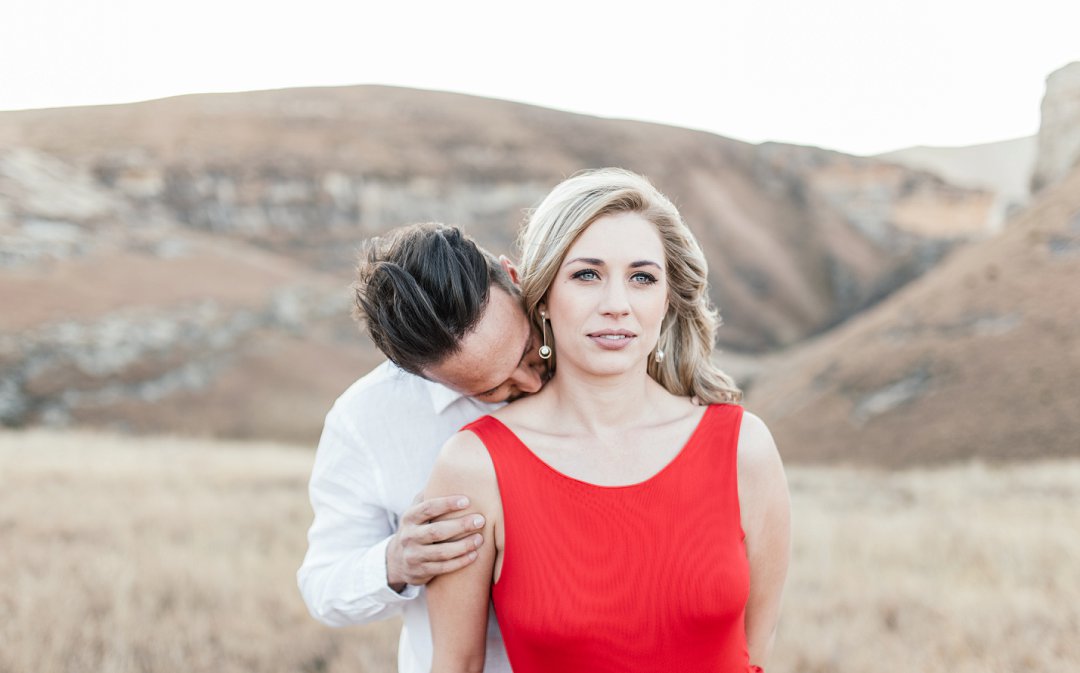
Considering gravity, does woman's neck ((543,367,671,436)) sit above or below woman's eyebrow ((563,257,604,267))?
below

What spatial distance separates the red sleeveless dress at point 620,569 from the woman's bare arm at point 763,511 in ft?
0.22

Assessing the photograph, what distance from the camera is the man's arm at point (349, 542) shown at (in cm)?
249

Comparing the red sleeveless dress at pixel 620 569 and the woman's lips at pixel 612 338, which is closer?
the red sleeveless dress at pixel 620 569

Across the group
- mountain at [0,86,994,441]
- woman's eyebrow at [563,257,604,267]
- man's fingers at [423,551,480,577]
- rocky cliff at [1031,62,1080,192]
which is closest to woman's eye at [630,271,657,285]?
woman's eyebrow at [563,257,604,267]

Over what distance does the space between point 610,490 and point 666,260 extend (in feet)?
2.52

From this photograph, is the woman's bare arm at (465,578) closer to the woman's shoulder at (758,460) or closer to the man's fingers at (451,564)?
the man's fingers at (451,564)

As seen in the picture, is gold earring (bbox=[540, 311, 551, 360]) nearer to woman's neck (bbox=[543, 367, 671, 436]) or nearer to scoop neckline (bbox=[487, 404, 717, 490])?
woman's neck (bbox=[543, 367, 671, 436])

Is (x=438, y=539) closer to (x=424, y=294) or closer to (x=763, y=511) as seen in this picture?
(x=424, y=294)

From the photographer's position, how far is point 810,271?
6181 centimetres

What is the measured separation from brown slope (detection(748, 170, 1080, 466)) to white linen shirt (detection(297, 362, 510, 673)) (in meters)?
16.6

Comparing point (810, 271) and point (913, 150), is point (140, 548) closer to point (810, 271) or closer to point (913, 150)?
point (810, 271)

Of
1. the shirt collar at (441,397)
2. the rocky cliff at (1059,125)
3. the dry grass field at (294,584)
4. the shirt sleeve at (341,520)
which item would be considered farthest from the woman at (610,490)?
the rocky cliff at (1059,125)

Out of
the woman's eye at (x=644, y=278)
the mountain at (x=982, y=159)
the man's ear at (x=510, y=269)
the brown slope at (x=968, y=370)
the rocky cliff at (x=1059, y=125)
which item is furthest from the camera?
the mountain at (x=982, y=159)

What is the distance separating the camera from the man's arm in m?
2.49
